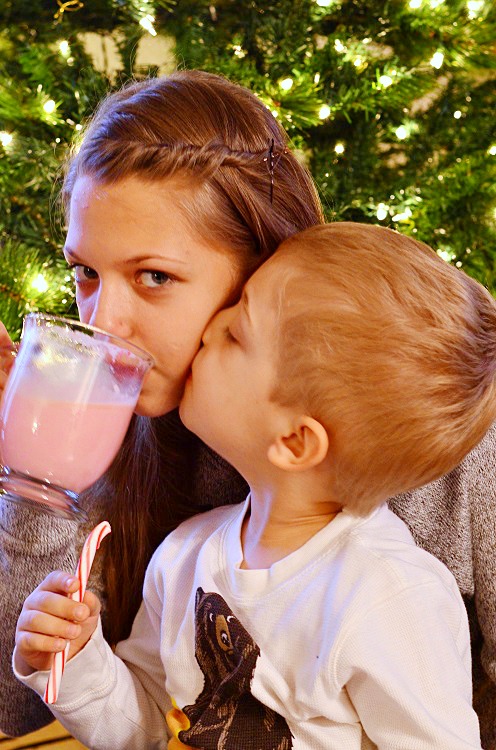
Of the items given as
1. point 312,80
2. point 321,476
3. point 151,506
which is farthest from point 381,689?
point 312,80

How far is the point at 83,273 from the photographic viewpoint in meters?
1.16

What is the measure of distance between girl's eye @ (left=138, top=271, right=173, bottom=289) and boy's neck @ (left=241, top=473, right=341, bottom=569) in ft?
0.98

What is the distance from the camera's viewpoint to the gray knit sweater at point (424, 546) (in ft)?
4.11

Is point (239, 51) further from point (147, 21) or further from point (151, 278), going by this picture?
point (151, 278)

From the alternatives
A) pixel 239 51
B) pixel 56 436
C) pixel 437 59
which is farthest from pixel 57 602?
pixel 437 59

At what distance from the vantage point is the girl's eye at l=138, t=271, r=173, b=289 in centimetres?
110

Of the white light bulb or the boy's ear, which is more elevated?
the white light bulb

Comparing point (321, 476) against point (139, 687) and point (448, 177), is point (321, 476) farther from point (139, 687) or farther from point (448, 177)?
point (448, 177)

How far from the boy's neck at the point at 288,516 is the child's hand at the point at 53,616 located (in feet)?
0.74

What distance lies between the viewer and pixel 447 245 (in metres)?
2.31

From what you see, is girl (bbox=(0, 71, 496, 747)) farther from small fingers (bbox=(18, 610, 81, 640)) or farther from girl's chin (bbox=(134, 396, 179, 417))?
small fingers (bbox=(18, 610, 81, 640))

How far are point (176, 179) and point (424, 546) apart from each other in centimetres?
65

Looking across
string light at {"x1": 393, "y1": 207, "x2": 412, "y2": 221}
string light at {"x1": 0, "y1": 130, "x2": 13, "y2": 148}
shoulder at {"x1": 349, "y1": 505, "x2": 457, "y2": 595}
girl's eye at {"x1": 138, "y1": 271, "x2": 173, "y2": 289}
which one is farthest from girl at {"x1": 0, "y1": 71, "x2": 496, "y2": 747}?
string light at {"x1": 393, "y1": 207, "x2": 412, "y2": 221}

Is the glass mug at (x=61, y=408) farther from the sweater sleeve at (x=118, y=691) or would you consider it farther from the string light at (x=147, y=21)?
the string light at (x=147, y=21)
